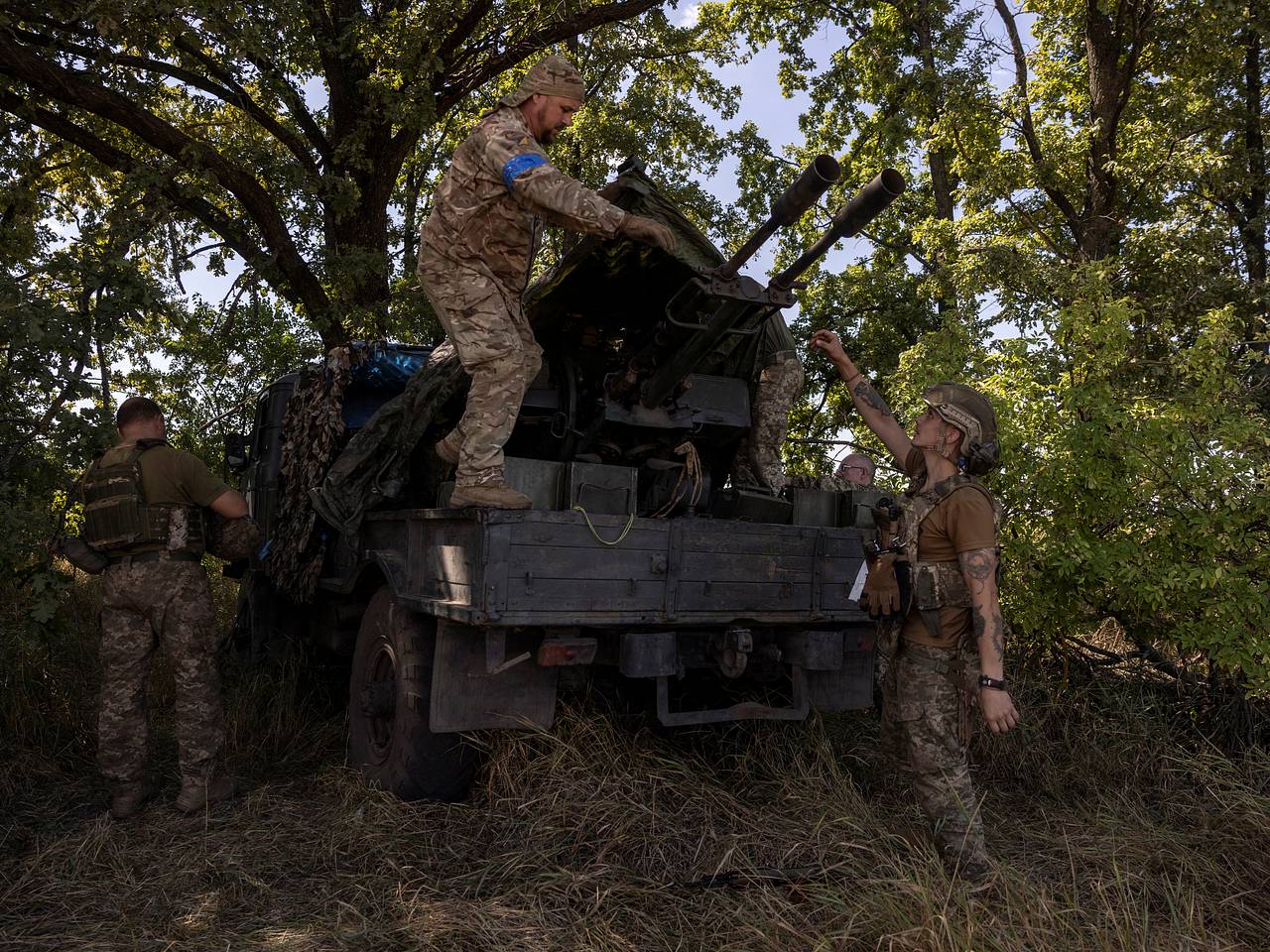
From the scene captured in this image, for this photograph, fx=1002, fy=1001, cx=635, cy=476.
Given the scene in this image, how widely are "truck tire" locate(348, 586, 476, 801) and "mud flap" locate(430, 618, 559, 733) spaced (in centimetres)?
24

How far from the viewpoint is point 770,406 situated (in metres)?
5.55

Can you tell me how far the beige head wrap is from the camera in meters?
4.22

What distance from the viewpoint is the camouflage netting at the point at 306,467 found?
19.8 feet

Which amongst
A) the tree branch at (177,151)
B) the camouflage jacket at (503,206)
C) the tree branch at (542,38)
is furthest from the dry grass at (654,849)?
the tree branch at (542,38)

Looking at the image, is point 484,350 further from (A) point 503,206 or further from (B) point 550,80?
(B) point 550,80

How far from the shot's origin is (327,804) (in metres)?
4.69

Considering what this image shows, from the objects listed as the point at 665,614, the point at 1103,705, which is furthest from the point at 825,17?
the point at 665,614

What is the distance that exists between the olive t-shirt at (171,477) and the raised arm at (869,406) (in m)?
3.06

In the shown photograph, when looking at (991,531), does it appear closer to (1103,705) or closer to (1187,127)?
(1103,705)

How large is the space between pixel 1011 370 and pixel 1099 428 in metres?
0.84

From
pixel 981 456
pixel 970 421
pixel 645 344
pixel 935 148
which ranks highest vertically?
pixel 935 148

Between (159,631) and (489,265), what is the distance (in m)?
2.45

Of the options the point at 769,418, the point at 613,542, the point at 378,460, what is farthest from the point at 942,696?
the point at 378,460

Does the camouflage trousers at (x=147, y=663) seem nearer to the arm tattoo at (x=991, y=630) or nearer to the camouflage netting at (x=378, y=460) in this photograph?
the camouflage netting at (x=378, y=460)
